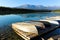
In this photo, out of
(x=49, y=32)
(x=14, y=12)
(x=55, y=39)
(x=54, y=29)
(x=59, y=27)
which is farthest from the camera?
(x=14, y=12)

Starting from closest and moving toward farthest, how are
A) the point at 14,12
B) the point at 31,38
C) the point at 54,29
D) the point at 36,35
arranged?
the point at 31,38
the point at 36,35
the point at 54,29
the point at 14,12

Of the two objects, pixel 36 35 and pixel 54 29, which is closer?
pixel 36 35

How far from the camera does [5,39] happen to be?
2031 centimetres

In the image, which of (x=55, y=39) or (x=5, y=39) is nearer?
(x=55, y=39)

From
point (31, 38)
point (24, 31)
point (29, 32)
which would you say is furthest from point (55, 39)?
point (24, 31)

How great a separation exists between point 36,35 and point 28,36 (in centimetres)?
150

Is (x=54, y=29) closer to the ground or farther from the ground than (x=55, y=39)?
closer to the ground

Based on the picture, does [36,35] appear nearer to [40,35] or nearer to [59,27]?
[40,35]

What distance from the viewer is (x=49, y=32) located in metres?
25.3

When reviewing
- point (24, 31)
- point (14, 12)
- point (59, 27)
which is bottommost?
point (14, 12)

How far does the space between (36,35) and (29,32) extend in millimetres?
1277

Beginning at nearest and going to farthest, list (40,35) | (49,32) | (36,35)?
(36,35) < (40,35) < (49,32)

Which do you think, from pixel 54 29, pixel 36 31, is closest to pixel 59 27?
pixel 54 29

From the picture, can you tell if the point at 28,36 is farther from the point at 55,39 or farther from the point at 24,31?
the point at 55,39
